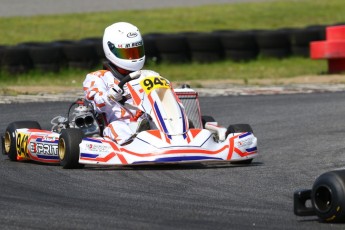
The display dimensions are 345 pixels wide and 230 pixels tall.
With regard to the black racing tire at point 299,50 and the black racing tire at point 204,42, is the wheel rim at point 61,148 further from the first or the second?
the black racing tire at point 299,50

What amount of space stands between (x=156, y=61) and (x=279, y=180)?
11.3 metres

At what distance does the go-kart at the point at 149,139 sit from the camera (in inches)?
321

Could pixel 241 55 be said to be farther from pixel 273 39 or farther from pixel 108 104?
pixel 108 104

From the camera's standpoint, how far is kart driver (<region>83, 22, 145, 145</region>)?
29.0 feet

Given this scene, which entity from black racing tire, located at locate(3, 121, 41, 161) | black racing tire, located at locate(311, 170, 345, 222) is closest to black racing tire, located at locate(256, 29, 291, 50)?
black racing tire, located at locate(3, 121, 41, 161)

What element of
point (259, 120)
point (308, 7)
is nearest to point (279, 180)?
point (259, 120)

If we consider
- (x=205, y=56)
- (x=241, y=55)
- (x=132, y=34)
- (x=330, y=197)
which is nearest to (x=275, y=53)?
(x=241, y=55)

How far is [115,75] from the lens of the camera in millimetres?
9172

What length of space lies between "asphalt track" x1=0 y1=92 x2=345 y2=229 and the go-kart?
0.11 metres

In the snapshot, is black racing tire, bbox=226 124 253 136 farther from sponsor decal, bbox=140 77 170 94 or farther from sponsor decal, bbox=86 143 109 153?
sponsor decal, bbox=86 143 109 153

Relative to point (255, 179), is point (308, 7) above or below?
below

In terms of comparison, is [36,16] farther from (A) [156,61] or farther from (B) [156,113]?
(B) [156,113]

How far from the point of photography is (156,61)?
61.5 feet

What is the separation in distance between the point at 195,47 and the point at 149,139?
425 inches
